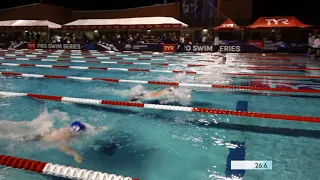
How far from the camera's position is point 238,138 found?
4.05 m

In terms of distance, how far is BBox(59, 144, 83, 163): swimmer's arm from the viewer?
132 inches

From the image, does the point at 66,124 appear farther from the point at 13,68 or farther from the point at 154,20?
the point at 154,20

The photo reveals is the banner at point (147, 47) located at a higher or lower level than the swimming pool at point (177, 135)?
higher

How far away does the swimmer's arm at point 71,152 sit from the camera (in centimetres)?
335

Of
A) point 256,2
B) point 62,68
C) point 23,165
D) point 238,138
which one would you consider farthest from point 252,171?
point 256,2

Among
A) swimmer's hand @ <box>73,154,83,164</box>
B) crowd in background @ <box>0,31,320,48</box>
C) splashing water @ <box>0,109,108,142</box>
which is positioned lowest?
swimmer's hand @ <box>73,154,83,164</box>

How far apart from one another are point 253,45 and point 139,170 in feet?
60.2

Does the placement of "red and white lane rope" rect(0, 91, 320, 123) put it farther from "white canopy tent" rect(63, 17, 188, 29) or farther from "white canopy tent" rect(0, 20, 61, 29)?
"white canopy tent" rect(0, 20, 61, 29)

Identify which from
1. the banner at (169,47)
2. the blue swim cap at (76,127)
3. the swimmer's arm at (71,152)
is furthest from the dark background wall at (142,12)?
the swimmer's arm at (71,152)

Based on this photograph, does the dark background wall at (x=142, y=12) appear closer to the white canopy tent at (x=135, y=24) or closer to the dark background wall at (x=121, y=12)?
the dark background wall at (x=121, y=12)

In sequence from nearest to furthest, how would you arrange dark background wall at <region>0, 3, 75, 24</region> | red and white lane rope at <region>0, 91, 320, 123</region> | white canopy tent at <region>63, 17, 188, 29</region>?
red and white lane rope at <region>0, 91, 320, 123</region>
white canopy tent at <region>63, 17, 188, 29</region>
dark background wall at <region>0, 3, 75, 24</region>

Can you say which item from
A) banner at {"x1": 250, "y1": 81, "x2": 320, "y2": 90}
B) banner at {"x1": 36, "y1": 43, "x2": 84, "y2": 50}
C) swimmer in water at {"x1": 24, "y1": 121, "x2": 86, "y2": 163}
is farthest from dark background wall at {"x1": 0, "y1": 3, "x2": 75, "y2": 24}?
swimmer in water at {"x1": 24, "y1": 121, "x2": 86, "y2": 163}

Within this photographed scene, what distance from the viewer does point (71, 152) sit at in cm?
352

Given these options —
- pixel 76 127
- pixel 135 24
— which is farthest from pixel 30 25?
pixel 76 127
